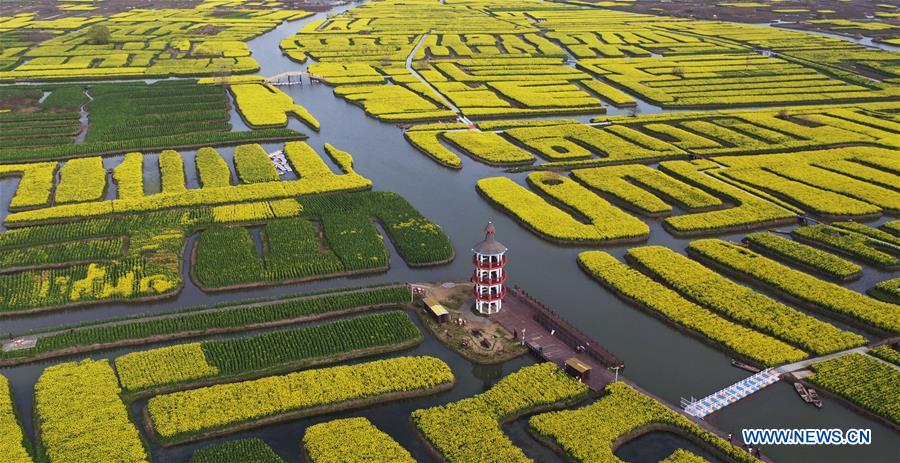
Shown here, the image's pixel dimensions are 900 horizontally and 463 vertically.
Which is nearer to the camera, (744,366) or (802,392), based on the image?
(802,392)

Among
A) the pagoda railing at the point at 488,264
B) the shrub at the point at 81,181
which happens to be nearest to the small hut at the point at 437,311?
the pagoda railing at the point at 488,264

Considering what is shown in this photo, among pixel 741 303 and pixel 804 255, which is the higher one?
pixel 804 255

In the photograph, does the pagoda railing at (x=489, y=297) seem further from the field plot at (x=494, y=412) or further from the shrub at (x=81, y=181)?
the shrub at (x=81, y=181)

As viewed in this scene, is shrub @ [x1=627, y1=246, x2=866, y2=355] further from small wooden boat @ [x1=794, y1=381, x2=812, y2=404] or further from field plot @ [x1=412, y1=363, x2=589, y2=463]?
field plot @ [x1=412, y1=363, x2=589, y2=463]

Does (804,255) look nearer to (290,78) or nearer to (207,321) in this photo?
(207,321)

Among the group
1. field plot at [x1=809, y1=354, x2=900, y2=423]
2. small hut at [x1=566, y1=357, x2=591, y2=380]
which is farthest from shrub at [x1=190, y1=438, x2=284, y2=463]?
field plot at [x1=809, y1=354, x2=900, y2=423]

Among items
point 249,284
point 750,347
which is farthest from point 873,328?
point 249,284

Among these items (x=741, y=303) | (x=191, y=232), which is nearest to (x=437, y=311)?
(x=741, y=303)
